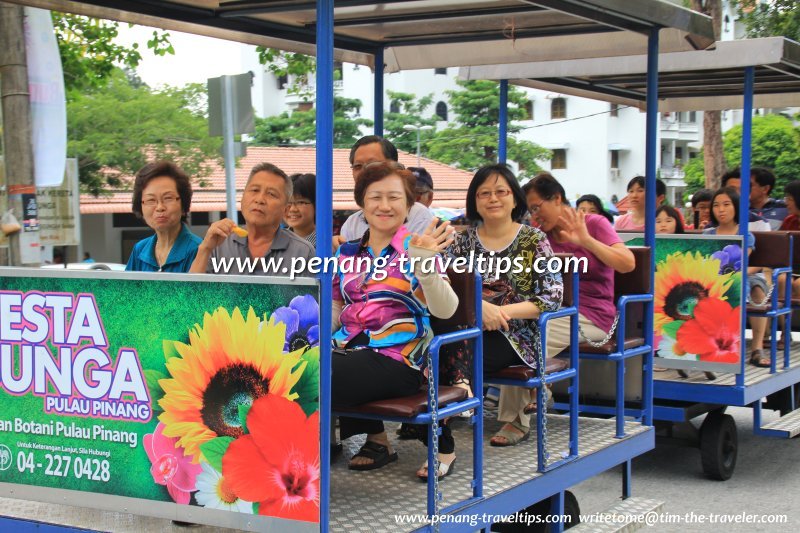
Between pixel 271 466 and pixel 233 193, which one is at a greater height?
pixel 233 193

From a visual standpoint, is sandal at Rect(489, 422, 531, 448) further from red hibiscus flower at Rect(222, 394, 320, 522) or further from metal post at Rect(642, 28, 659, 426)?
red hibiscus flower at Rect(222, 394, 320, 522)

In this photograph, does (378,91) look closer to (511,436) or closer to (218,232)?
(511,436)

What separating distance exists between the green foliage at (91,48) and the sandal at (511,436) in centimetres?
892

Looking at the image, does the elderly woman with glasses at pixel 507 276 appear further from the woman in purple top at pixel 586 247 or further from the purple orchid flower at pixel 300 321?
the purple orchid flower at pixel 300 321

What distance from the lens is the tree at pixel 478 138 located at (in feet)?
150

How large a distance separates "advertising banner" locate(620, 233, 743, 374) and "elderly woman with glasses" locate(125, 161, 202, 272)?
155 inches

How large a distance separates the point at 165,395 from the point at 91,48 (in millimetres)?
10184

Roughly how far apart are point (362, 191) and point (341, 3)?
0.79m

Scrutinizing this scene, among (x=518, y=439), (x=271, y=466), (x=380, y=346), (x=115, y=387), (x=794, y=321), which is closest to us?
(x=271, y=466)

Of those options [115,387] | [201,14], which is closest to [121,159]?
[201,14]

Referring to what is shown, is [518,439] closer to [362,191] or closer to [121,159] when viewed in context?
[362,191]

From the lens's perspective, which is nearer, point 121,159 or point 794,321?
point 794,321

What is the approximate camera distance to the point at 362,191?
177 inches

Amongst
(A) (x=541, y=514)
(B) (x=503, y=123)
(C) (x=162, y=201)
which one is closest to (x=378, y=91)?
(B) (x=503, y=123)
